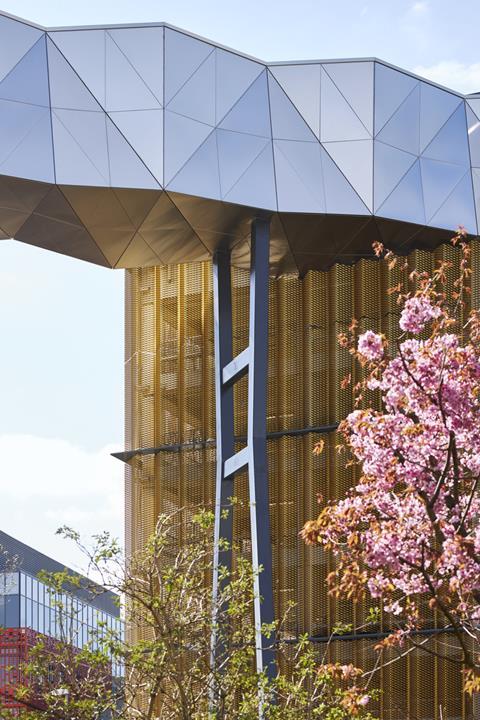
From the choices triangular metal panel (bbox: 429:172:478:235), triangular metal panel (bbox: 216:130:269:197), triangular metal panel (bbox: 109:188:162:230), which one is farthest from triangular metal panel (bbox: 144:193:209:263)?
triangular metal panel (bbox: 429:172:478:235)

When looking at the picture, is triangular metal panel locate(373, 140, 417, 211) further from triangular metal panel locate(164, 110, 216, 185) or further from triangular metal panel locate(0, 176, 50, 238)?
triangular metal panel locate(0, 176, 50, 238)

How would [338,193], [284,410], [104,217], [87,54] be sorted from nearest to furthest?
[87,54] → [104,217] → [338,193] → [284,410]

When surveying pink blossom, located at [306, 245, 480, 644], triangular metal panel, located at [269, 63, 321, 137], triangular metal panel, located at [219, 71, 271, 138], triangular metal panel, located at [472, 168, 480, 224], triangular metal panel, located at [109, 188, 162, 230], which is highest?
triangular metal panel, located at [269, 63, 321, 137]

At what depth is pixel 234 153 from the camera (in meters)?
21.5

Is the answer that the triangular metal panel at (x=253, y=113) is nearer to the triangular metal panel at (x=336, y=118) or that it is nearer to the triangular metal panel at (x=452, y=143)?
the triangular metal panel at (x=336, y=118)

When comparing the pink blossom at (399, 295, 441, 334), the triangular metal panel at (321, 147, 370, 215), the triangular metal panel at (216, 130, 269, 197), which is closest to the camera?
the pink blossom at (399, 295, 441, 334)

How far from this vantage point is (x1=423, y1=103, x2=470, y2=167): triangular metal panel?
23078 millimetres

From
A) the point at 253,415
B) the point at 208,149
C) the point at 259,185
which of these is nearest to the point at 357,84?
the point at 259,185

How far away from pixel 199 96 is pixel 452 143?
4.62m

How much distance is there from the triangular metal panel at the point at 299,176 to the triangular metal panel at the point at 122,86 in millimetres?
2200

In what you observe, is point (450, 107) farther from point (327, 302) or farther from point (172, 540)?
point (172, 540)

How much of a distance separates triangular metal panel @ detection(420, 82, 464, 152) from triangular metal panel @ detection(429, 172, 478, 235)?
94cm

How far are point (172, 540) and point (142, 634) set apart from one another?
1.94 metres

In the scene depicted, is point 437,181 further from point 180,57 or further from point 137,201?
point 137,201
